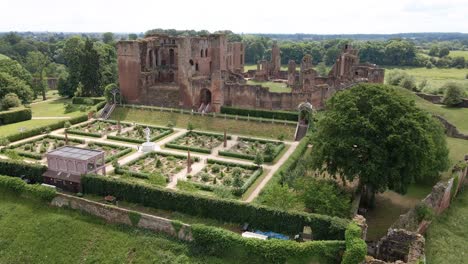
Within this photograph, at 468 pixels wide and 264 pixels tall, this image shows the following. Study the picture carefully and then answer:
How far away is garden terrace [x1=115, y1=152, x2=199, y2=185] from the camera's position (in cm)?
3228

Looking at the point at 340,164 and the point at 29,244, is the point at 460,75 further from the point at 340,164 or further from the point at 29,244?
the point at 29,244

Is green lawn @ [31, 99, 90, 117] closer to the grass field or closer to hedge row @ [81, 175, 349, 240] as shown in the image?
the grass field

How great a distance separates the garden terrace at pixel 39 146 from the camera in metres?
37.5

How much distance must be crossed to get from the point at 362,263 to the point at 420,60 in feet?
413

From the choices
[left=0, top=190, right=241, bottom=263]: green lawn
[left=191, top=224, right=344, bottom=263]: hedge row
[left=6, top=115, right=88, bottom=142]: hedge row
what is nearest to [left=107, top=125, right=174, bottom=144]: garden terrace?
[left=6, top=115, right=88, bottom=142]: hedge row

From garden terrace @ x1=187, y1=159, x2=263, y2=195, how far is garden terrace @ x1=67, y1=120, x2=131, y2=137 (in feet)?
55.7

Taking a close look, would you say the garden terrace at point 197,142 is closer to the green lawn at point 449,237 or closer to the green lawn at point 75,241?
the green lawn at point 75,241

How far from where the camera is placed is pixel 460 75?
102062mm

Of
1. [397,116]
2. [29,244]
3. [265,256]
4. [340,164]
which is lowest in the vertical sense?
[29,244]

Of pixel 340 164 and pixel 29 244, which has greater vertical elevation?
pixel 340 164

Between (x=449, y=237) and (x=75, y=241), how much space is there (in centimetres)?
2420

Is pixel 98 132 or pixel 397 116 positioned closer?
pixel 397 116

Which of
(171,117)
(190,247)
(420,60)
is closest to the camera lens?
(190,247)

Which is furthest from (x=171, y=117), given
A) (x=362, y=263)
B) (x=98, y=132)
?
(x=362, y=263)
